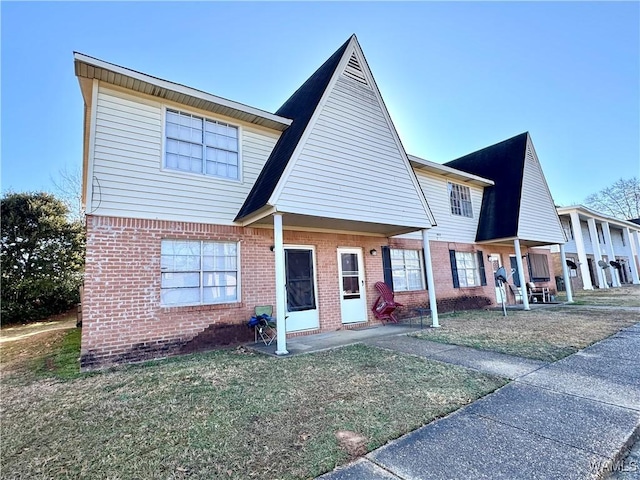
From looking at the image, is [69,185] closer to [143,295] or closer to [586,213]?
[143,295]

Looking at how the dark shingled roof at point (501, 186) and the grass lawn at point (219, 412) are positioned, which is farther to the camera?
the dark shingled roof at point (501, 186)

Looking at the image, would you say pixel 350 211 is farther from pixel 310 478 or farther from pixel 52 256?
pixel 52 256

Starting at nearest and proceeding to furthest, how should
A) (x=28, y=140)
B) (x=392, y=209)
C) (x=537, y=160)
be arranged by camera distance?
1. (x=392, y=209)
2. (x=537, y=160)
3. (x=28, y=140)

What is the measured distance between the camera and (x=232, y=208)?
714 centimetres

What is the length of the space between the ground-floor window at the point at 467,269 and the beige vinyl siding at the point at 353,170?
441 centimetres

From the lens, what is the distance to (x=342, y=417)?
3121 millimetres

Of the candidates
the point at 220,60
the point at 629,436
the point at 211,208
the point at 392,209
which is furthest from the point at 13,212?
the point at 629,436

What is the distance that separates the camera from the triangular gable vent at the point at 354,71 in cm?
793

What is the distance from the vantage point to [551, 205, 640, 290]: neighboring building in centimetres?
2189

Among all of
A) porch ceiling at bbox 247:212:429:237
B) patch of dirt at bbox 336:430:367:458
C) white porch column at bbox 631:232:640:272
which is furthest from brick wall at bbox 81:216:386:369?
white porch column at bbox 631:232:640:272

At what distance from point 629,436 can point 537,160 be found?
14.9 meters

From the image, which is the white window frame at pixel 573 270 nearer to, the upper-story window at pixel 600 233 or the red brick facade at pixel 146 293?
the upper-story window at pixel 600 233

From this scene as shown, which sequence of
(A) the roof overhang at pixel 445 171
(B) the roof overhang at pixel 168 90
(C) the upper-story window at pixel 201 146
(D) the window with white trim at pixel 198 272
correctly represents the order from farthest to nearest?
1. (A) the roof overhang at pixel 445 171
2. (C) the upper-story window at pixel 201 146
3. (D) the window with white trim at pixel 198 272
4. (B) the roof overhang at pixel 168 90

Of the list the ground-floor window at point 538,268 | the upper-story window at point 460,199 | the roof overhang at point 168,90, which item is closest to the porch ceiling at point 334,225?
the roof overhang at point 168,90
